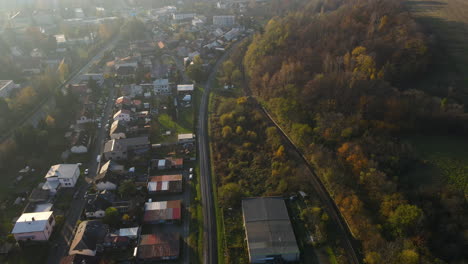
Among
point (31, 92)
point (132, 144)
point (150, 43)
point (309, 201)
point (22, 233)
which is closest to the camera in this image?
point (22, 233)

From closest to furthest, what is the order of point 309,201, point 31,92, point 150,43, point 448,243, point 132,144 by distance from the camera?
point 448,243 < point 309,201 < point 132,144 < point 31,92 < point 150,43

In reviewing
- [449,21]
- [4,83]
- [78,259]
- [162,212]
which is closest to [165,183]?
[162,212]

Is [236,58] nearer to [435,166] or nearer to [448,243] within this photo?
[435,166]

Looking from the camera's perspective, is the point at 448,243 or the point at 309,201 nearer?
the point at 448,243

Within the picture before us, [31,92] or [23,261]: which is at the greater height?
[31,92]

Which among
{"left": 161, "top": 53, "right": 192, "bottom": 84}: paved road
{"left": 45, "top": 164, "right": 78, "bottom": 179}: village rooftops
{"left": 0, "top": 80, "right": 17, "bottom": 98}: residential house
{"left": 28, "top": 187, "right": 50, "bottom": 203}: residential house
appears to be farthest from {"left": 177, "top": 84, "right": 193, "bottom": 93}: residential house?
{"left": 0, "top": 80, "right": 17, "bottom": 98}: residential house

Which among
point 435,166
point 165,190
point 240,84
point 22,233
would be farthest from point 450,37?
point 22,233

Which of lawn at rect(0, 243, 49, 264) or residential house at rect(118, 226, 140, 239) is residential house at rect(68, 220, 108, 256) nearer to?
residential house at rect(118, 226, 140, 239)
